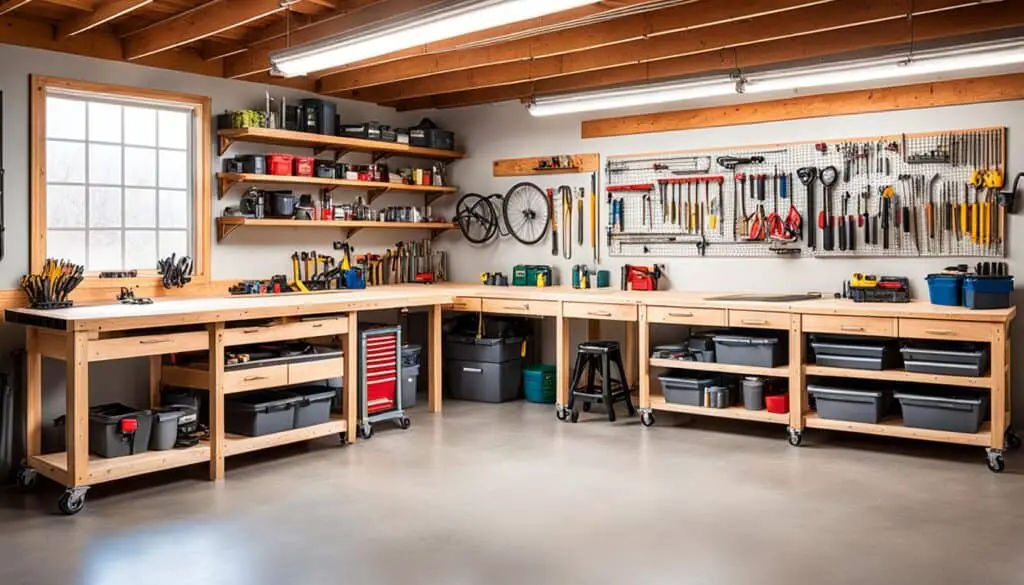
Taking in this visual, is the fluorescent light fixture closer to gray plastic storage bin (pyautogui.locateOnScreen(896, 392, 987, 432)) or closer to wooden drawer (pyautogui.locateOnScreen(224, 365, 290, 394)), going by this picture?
wooden drawer (pyautogui.locateOnScreen(224, 365, 290, 394))

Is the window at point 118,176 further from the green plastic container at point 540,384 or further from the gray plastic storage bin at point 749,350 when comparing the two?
the gray plastic storage bin at point 749,350

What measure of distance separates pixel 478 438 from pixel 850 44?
3.55 metres

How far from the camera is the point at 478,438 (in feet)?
19.0

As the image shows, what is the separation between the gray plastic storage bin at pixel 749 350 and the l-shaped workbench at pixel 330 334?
0.20 ft

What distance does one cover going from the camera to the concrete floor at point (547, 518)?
3.42m

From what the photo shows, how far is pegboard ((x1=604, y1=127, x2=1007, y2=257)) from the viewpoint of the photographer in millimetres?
5734

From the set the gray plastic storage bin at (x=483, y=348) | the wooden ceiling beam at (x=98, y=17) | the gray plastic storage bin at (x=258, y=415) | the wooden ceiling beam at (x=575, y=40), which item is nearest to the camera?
the wooden ceiling beam at (x=98, y=17)

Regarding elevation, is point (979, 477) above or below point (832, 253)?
below

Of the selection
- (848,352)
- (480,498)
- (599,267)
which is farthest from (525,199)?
(480,498)

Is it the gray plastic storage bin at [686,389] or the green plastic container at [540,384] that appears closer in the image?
the gray plastic storage bin at [686,389]

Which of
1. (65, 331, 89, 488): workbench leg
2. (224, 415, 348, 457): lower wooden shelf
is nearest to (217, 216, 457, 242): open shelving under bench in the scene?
(224, 415, 348, 457): lower wooden shelf

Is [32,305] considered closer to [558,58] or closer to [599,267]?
[558,58]

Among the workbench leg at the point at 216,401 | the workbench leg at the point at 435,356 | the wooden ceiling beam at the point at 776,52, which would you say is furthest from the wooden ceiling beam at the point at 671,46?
the workbench leg at the point at 216,401

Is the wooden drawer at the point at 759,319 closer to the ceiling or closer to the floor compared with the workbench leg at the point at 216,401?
closer to the ceiling
